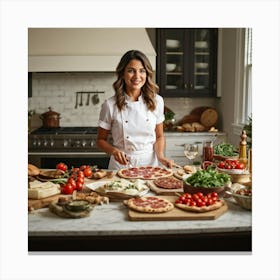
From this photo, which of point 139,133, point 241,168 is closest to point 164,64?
point 139,133

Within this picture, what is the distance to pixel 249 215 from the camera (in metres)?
1.72

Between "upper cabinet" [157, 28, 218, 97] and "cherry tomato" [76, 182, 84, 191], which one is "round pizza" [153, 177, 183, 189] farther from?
"upper cabinet" [157, 28, 218, 97]

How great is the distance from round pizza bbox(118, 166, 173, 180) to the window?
5.80 ft

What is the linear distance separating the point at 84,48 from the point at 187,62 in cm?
119

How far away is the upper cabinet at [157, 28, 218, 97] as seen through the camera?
4.52m

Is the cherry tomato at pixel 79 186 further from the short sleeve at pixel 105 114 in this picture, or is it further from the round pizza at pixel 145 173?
the short sleeve at pixel 105 114

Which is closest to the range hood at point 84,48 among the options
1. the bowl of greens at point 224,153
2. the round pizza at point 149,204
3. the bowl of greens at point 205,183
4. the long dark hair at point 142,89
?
the long dark hair at point 142,89

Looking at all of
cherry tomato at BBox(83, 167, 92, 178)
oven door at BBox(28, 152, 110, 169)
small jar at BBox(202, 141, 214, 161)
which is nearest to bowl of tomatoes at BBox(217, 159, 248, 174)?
small jar at BBox(202, 141, 214, 161)

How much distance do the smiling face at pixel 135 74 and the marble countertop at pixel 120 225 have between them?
1.14 m

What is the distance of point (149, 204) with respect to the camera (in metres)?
1.76

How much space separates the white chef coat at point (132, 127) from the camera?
2764mm
